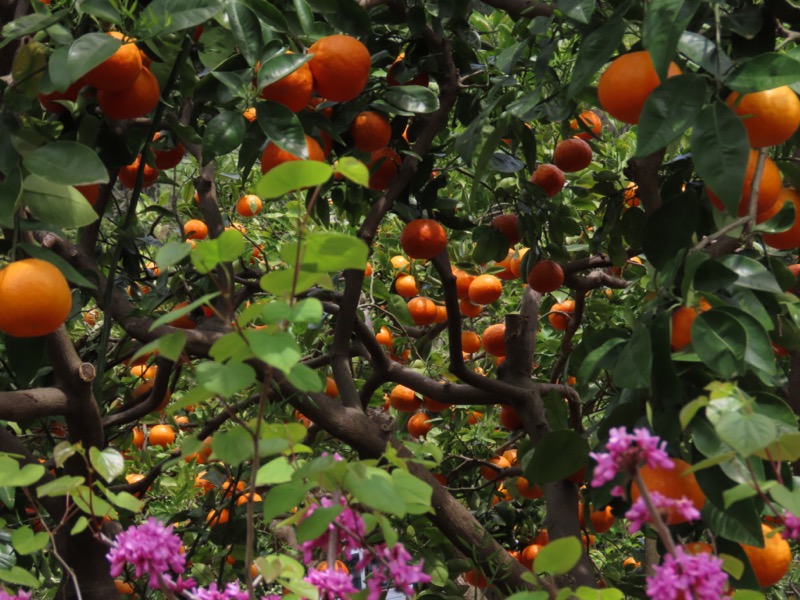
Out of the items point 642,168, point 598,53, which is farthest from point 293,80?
point 642,168

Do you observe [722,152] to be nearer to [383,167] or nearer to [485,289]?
[383,167]

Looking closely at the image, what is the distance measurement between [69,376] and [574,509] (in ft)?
3.46

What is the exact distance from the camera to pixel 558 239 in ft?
7.60

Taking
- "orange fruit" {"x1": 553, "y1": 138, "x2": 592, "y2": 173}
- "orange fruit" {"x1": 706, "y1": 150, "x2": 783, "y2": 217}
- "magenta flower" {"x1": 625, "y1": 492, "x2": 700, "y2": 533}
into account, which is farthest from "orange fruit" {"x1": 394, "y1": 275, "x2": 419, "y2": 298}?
"magenta flower" {"x1": 625, "y1": 492, "x2": 700, "y2": 533}

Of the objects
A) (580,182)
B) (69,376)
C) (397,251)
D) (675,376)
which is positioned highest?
(675,376)

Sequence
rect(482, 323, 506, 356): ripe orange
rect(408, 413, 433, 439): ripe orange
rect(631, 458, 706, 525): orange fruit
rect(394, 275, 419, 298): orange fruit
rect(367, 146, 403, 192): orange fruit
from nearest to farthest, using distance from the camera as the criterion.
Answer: rect(631, 458, 706, 525): orange fruit → rect(367, 146, 403, 192): orange fruit → rect(482, 323, 506, 356): ripe orange → rect(408, 413, 433, 439): ripe orange → rect(394, 275, 419, 298): orange fruit

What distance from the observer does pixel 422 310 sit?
2.82m

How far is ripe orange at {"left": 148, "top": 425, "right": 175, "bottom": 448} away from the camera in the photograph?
3.04 metres

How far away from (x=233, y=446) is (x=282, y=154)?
0.65 meters

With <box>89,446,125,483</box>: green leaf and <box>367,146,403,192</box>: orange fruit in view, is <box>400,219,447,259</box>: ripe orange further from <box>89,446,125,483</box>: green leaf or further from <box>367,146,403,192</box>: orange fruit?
<box>89,446,125,483</box>: green leaf

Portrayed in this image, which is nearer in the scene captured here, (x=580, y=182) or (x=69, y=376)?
(x=69, y=376)

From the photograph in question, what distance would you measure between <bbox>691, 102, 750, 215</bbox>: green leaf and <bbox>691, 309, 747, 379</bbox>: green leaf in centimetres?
14

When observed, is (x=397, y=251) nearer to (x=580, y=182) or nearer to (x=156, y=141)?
(x=580, y=182)

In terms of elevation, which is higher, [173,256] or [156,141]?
[173,256]
